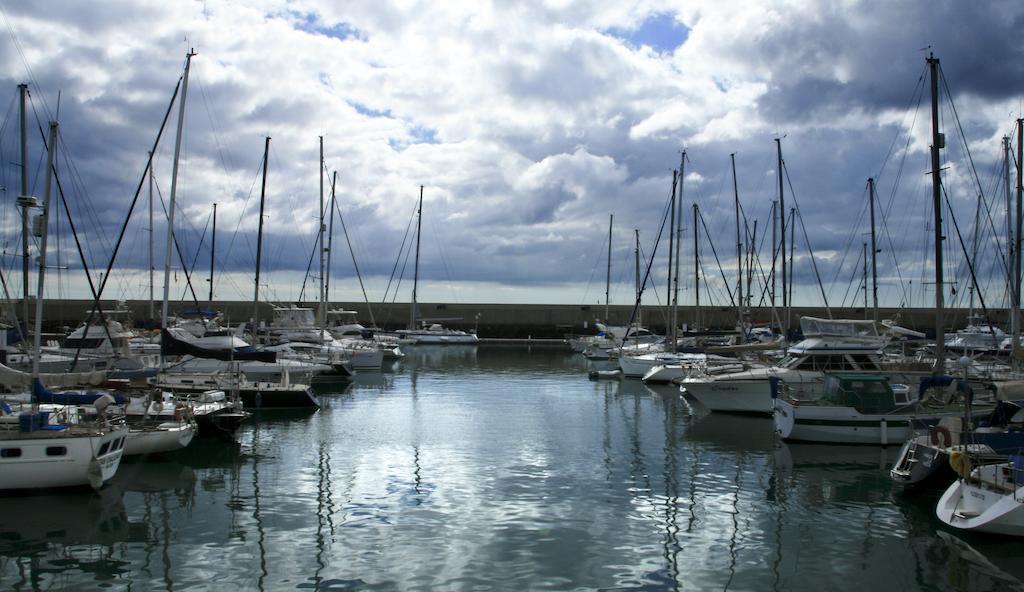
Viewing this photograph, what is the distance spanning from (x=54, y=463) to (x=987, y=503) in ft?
65.4

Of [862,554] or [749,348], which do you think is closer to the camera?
[862,554]

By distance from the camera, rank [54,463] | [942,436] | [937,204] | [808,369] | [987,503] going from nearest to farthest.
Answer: [987,503] → [54,463] → [942,436] → [937,204] → [808,369]

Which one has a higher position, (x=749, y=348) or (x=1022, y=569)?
(x=749, y=348)

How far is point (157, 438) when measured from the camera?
21.7 meters

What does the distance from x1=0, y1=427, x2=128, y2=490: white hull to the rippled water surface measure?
0.40 metres

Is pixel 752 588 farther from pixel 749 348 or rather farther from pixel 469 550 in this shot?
pixel 749 348

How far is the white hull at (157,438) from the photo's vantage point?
21438 mm

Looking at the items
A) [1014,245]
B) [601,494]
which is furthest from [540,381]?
[601,494]

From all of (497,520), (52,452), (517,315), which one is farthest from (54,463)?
(517,315)

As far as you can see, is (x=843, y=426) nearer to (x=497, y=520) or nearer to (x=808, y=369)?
(x=808, y=369)

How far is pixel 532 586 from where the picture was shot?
40.6ft

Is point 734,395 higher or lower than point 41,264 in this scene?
lower

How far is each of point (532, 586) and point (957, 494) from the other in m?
9.81

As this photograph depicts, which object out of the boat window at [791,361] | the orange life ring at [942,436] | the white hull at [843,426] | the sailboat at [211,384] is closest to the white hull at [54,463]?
the sailboat at [211,384]
